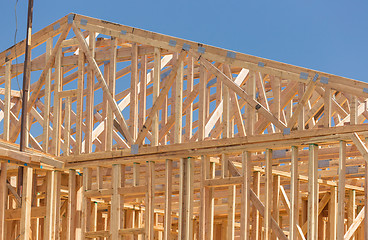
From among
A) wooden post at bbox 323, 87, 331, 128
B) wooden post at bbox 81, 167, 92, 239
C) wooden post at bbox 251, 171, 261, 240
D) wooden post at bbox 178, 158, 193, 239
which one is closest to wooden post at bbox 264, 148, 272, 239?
wooden post at bbox 323, 87, 331, 128

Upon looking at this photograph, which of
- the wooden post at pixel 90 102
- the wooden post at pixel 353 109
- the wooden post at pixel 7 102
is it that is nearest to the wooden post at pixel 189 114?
the wooden post at pixel 90 102

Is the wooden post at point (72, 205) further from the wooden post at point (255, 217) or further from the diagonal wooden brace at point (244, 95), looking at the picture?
the diagonal wooden brace at point (244, 95)

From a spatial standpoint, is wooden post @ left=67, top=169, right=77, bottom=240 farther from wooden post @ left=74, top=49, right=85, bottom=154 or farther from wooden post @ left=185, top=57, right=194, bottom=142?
wooden post @ left=185, top=57, right=194, bottom=142

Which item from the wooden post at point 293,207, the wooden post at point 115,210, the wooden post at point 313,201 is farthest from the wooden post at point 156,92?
the wooden post at point 313,201

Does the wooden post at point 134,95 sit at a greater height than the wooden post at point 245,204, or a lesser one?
greater

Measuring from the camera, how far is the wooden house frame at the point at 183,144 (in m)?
16.7

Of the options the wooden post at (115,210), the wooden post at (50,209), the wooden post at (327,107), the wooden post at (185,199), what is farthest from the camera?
the wooden post at (50,209)

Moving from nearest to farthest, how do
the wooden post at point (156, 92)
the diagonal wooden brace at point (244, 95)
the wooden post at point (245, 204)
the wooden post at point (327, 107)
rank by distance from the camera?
the wooden post at point (327, 107)
the diagonal wooden brace at point (244, 95)
the wooden post at point (245, 204)
the wooden post at point (156, 92)

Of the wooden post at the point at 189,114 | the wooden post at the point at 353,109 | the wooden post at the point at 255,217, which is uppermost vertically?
the wooden post at the point at 189,114

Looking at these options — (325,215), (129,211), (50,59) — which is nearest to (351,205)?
(325,215)

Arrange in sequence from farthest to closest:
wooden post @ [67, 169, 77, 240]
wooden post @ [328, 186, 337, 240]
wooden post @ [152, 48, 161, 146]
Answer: wooden post @ [328, 186, 337, 240], wooden post @ [67, 169, 77, 240], wooden post @ [152, 48, 161, 146]

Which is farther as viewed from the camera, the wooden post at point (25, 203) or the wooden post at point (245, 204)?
the wooden post at point (25, 203)

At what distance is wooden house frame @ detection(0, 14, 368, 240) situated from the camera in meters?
16.7

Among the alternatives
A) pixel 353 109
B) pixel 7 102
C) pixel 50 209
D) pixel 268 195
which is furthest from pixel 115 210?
pixel 353 109
